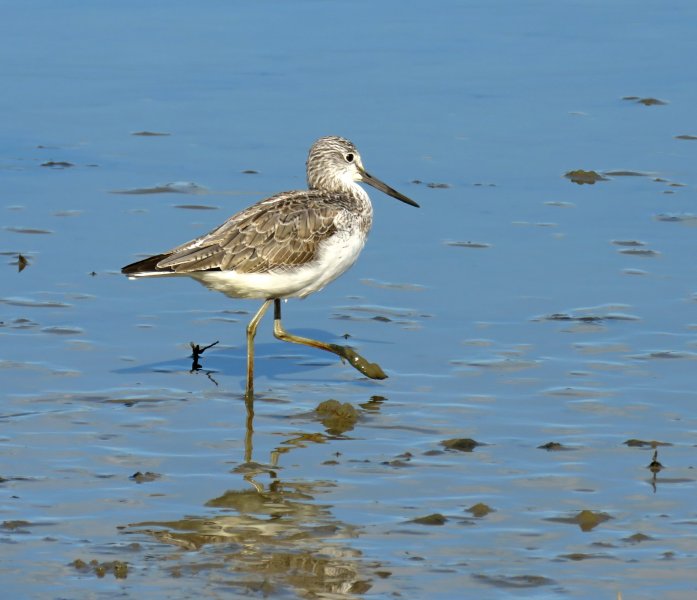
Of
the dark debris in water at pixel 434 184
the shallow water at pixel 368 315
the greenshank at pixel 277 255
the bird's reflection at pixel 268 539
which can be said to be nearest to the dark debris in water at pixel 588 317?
the shallow water at pixel 368 315

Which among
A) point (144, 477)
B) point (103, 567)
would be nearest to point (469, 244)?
point (144, 477)

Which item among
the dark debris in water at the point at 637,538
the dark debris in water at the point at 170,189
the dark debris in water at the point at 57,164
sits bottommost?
the dark debris in water at the point at 637,538

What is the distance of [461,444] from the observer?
31.0 ft

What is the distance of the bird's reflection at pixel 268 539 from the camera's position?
293 inches

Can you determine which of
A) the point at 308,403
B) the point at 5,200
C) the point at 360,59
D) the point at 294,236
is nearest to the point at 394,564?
the point at 308,403

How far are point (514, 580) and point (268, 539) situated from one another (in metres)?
1.34

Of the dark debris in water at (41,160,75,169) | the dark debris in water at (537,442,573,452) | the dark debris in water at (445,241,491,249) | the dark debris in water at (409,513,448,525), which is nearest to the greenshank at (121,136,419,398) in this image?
the dark debris in water at (537,442,573,452)

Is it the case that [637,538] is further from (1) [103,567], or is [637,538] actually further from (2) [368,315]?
(2) [368,315]

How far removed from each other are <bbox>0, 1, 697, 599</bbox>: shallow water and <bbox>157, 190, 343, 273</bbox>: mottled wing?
79 cm

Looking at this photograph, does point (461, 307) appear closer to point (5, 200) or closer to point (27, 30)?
point (5, 200)

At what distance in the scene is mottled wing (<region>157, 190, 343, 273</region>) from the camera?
35.6 ft

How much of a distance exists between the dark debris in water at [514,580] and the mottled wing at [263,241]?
13.1 ft

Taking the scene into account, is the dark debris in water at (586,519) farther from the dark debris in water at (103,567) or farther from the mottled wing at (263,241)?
the mottled wing at (263,241)

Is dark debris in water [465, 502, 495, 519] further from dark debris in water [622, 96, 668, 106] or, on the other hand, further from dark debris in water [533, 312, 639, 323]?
dark debris in water [622, 96, 668, 106]
